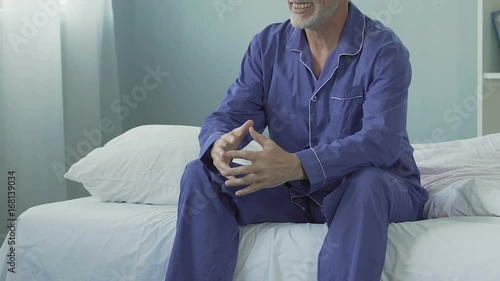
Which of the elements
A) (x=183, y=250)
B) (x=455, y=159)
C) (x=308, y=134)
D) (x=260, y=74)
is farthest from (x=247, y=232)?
(x=455, y=159)

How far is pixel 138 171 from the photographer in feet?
5.85

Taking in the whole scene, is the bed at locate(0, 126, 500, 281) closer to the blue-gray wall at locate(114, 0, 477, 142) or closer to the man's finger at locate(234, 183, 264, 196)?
the man's finger at locate(234, 183, 264, 196)

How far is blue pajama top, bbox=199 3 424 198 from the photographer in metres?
1.44

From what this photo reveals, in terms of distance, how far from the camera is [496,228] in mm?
1369

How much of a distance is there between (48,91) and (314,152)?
1.13m

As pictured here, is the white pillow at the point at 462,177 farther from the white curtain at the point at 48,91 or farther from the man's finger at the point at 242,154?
the white curtain at the point at 48,91

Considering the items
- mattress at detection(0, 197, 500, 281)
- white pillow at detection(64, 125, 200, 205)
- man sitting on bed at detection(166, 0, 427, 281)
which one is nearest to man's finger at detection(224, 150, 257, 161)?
man sitting on bed at detection(166, 0, 427, 281)

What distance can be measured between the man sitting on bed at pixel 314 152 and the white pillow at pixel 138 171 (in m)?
0.21

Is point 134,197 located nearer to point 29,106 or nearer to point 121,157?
point 121,157

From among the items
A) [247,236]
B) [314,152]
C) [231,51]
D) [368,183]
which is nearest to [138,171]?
[247,236]

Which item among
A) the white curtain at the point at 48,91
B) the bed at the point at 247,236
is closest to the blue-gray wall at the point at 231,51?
the white curtain at the point at 48,91

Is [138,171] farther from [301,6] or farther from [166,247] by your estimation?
[301,6]

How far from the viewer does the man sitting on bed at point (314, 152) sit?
1358mm

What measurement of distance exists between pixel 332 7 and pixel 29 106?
40.6 inches
